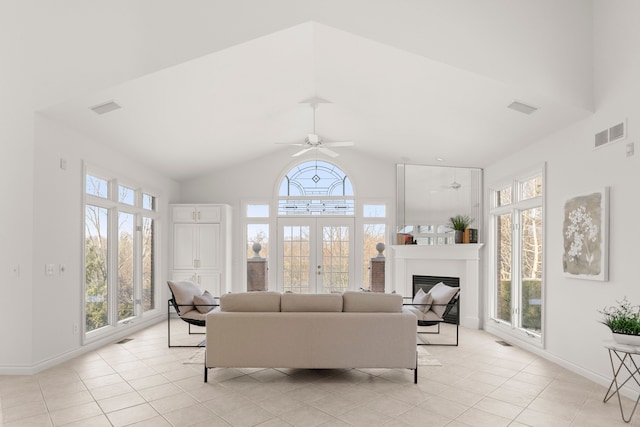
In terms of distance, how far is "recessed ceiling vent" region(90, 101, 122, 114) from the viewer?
4406mm

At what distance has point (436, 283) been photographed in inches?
295

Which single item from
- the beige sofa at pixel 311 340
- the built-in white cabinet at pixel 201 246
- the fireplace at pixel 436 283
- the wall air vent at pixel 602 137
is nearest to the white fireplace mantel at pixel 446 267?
the fireplace at pixel 436 283

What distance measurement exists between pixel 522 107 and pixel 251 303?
3482mm

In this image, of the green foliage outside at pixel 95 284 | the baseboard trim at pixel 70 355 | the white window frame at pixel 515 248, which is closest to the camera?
the baseboard trim at pixel 70 355

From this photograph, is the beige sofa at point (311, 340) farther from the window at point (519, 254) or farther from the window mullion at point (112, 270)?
the window mullion at point (112, 270)

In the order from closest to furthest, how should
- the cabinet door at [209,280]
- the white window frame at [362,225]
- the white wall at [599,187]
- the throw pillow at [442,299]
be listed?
the white wall at [599,187]
the throw pillow at [442,299]
the cabinet door at [209,280]
the white window frame at [362,225]

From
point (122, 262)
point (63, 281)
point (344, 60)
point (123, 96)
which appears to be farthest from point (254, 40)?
point (122, 262)

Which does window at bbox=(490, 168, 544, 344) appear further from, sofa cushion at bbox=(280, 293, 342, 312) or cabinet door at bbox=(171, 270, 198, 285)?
cabinet door at bbox=(171, 270, 198, 285)

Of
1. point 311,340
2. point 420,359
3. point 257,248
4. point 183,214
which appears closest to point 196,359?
point 311,340

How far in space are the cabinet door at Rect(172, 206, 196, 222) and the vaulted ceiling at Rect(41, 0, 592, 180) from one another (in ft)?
5.87

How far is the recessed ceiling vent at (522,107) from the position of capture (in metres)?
4.34

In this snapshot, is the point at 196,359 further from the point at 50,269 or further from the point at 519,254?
the point at 519,254

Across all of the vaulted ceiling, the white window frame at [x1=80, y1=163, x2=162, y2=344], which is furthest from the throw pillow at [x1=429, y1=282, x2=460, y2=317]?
the white window frame at [x1=80, y1=163, x2=162, y2=344]

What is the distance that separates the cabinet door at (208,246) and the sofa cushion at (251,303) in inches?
151
